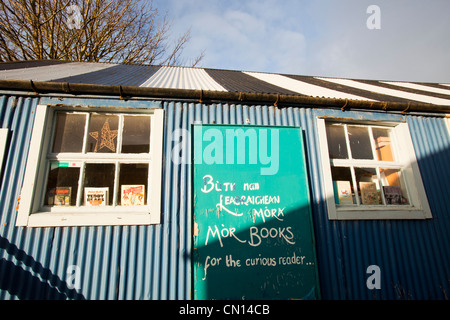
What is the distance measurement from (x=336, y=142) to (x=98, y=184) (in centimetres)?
420

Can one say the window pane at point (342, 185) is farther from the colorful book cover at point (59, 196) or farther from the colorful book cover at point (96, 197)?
the colorful book cover at point (59, 196)

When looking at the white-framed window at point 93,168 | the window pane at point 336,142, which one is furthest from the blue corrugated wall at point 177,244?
the window pane at point 336,142

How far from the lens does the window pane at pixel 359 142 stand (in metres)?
3.95

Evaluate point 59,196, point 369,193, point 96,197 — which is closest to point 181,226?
point 96,197

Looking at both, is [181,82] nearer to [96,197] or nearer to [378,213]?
[96,197]

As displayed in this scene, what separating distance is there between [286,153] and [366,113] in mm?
1939

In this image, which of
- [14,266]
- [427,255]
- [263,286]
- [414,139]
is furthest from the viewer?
[414,139]

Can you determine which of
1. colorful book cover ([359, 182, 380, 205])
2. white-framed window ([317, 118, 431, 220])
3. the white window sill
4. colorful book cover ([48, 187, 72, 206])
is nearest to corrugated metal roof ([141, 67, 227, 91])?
colorful book cover ([48, 187, 72, 206])

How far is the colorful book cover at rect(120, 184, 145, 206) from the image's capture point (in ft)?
10.3

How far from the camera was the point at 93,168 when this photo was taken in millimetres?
3246

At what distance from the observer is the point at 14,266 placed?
2672mm

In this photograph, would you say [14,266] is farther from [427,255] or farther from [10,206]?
[427,255]

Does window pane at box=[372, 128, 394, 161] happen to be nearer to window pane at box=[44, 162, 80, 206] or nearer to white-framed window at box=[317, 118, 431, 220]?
white-framed window at box=[317, 118, 431, 220]
